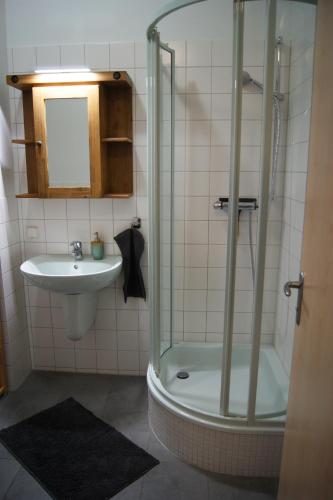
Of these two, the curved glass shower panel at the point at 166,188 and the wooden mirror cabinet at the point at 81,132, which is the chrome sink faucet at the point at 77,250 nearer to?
the wooden mirror cabinet at the point at 81,132

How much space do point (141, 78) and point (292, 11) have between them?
971mm

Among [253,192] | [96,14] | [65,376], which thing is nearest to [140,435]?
[65,376]

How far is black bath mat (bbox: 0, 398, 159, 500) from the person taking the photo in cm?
179

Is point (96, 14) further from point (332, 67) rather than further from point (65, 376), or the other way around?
point (65, 376)

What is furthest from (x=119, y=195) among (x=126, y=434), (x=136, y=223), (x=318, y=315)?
(x=318, y=315)

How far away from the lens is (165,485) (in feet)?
5.91

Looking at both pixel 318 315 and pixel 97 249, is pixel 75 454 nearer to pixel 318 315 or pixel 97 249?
pixel 97 249

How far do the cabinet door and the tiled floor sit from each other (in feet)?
4.31

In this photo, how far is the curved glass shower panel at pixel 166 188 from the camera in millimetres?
2004

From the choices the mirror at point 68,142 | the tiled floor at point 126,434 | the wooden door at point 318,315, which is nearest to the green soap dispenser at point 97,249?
the mirror at point 68,142

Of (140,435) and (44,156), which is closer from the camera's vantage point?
(140,435)

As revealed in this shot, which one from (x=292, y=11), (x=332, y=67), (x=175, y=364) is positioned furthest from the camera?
(x=175, y=364)

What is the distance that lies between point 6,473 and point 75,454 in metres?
0.34

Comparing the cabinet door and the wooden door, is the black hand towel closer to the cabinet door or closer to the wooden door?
the cabinet door
